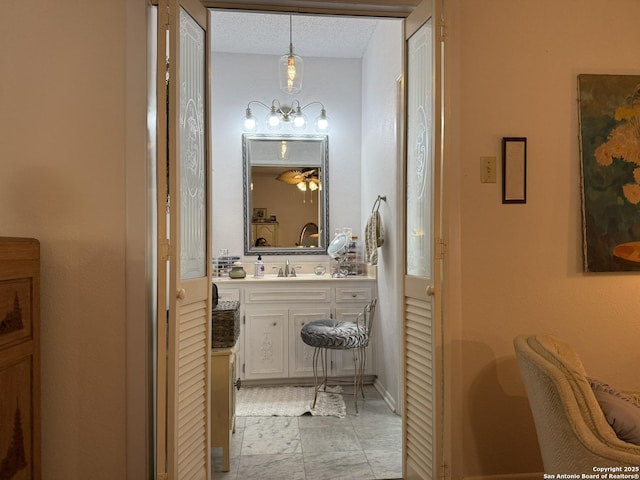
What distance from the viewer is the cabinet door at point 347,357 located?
3910 mm

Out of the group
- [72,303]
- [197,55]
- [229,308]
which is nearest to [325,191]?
[229,308]

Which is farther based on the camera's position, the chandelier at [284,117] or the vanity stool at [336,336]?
the chandelier at [284,117]

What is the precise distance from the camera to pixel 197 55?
196 centimetres

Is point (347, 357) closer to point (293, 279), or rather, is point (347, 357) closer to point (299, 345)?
point (299, 345)

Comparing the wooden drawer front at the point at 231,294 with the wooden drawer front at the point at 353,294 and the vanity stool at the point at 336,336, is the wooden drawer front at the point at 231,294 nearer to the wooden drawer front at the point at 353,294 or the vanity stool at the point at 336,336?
the vanity stool at the point at 336,336

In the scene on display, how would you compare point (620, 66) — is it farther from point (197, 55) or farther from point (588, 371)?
point (197, 55)

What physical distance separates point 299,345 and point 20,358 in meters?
2.42

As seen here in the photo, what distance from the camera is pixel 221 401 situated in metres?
2.41

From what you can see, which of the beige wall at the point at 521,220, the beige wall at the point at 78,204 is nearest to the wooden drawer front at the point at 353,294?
the beige wall at the point at 521,220

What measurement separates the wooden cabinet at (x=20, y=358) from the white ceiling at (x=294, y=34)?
8.46 feet

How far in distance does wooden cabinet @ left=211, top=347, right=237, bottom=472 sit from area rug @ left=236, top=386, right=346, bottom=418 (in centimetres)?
87

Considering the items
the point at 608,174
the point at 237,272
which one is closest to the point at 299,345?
the point at 237,272

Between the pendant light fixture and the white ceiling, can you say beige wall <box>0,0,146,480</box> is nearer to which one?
the pendant light fixture

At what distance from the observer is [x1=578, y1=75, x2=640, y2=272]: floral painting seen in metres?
2.16
